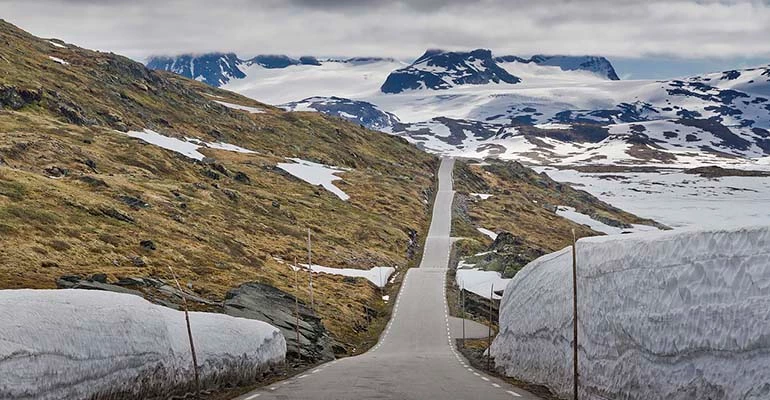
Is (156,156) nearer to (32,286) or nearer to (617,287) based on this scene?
(32,286)

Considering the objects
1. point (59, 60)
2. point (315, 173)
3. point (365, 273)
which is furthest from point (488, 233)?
point (59, 60)

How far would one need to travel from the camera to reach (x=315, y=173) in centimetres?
16538

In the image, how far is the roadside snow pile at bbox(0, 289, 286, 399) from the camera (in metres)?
15.8

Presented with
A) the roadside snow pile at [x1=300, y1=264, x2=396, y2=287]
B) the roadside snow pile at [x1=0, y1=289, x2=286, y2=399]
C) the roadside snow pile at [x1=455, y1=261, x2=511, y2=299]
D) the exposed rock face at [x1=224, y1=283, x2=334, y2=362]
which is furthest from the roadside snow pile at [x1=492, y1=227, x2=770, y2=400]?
the roadside snow pile at [x1=300, y1=264, x2=396, y2=287]

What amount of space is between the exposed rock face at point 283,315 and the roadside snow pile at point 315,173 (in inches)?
3762

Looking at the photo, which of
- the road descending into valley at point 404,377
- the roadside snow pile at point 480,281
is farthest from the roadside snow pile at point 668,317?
the roadside snow pile at point 480,281

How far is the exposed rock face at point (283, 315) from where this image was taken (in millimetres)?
43281

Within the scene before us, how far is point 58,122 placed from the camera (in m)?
122

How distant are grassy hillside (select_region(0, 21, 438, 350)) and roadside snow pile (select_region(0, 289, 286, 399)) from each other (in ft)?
69.9

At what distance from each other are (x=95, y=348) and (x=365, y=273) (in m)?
76.3

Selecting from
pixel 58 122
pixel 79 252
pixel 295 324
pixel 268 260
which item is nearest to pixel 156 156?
pixel 58 122

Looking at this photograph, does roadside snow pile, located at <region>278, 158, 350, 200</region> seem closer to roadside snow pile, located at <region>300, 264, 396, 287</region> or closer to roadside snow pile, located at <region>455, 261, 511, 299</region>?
roadside snow pile, located at <region>300, 264, 396, 287</region>

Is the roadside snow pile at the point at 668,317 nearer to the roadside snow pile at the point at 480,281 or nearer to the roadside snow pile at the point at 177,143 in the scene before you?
the roadside snow pile at the point at 480,281

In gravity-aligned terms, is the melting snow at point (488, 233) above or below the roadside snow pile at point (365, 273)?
below
